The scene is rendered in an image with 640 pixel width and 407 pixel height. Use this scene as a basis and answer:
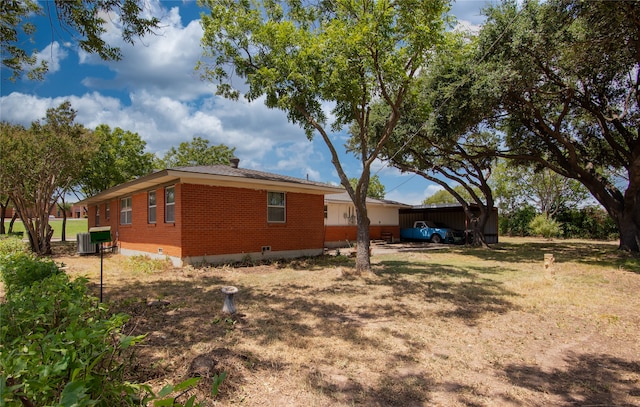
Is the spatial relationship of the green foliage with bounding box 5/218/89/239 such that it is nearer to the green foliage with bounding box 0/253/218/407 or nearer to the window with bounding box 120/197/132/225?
the window with bounding box 120/197/132/225

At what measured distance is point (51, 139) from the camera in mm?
14602

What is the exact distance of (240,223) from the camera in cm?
1262

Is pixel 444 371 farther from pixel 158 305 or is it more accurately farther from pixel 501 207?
pixel 501 207

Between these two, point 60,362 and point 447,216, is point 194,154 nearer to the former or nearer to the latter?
point 447,216

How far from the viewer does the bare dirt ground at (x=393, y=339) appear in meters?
3.45

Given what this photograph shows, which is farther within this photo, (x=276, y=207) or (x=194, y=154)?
(x=194, y=154)

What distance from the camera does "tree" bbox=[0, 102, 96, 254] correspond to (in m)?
14.2

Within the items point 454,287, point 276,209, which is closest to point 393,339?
point 454,287

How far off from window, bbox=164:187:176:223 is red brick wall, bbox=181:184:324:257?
92 cm

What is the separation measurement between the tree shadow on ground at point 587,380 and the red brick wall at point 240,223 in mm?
9682

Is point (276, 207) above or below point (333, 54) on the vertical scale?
below

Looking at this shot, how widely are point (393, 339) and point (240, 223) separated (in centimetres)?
868

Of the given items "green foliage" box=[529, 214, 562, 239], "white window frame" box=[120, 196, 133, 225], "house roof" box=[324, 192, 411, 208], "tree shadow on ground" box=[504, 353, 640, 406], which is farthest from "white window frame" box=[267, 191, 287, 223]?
"green foliage" box=[529, 214, 562, 239]

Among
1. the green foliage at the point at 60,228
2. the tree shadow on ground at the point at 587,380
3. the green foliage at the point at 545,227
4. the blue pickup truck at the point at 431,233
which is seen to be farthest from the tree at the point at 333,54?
the green foliage at the point at 60,228
